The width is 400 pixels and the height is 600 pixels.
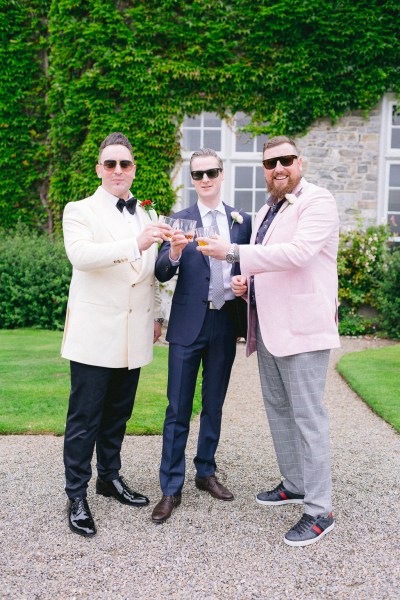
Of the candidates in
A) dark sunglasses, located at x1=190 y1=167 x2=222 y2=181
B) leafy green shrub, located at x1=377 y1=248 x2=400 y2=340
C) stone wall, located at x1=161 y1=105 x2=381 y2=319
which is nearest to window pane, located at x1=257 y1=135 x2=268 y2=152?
stone wall, located at x1=161 y1=105 x2=381 y2=319

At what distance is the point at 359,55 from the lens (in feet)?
31.6

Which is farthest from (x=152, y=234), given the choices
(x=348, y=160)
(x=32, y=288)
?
(x=348, y=160)

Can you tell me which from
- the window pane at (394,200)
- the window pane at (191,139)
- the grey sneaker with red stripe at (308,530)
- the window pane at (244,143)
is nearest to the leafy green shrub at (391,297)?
the window pane at (394,200)

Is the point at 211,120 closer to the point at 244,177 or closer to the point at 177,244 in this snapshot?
the point at 244,177

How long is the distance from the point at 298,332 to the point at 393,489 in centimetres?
139

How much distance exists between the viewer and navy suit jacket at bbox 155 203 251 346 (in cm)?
344

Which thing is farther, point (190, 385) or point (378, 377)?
point (378, 377)

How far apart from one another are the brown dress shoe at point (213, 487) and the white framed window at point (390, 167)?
24.5 ft

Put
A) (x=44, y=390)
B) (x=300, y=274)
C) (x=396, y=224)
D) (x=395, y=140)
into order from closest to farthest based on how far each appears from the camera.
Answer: (x=300, y=274), (x=44, y=390), (x=395, y=140), (x=396, y=224)

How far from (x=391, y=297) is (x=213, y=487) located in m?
6.61

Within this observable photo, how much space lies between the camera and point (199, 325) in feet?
11.3

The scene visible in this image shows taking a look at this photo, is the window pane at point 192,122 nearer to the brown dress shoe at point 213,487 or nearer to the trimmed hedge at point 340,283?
the trimmed hedge at point 340,283

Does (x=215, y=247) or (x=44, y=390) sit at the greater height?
(x=215, y=247)

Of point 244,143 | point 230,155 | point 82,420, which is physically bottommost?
point 82,420
